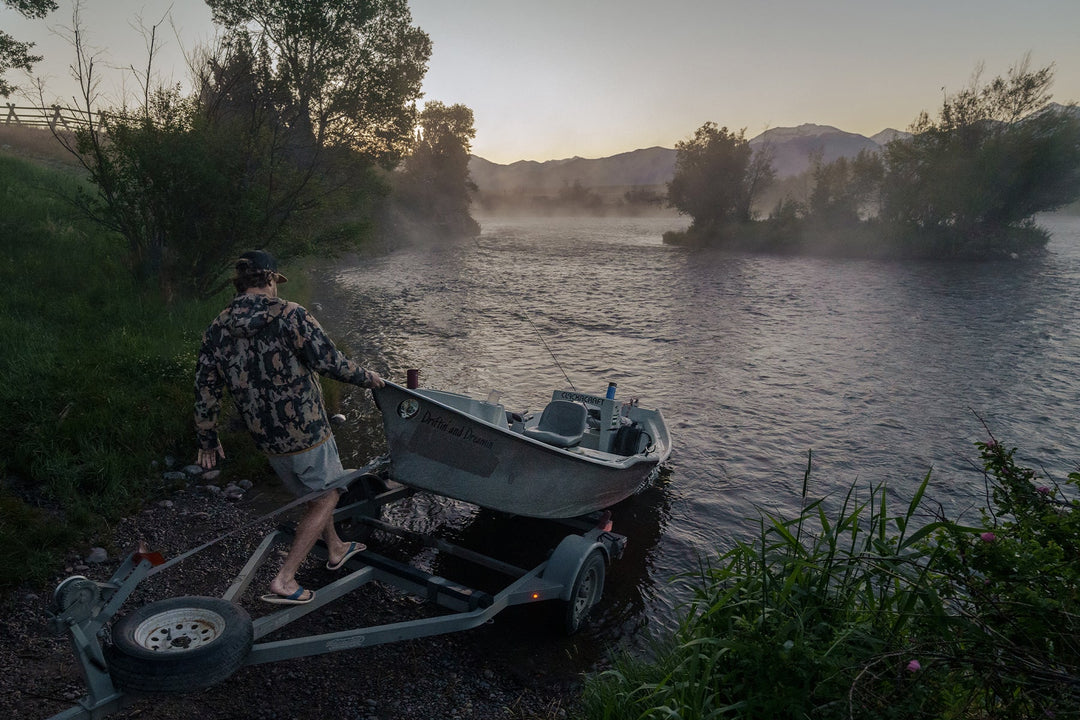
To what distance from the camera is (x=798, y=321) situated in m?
21.8

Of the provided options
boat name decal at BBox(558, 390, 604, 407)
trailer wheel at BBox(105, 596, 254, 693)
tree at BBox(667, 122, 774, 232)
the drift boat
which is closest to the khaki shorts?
the drift boat

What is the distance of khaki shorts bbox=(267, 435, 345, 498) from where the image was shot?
14.2 ft

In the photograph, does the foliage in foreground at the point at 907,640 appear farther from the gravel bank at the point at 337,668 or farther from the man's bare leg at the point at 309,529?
the man's bare leg at the point at 309,529

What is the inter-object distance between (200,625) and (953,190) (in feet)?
163

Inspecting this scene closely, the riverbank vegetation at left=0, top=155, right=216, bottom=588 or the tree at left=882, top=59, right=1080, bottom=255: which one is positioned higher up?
the tree at left=882, top=59, right=1080, bottom=255

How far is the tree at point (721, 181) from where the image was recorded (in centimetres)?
5184

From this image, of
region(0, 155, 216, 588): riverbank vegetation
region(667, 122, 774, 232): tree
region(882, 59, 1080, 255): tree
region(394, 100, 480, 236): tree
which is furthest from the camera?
region(394, 100, 480, 236): tree

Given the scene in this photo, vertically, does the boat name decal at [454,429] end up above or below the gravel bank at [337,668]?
above

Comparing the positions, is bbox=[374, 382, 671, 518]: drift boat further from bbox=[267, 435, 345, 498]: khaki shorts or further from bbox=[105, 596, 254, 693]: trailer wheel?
bbox=[105, 596, 254, 693]: trailer wheel

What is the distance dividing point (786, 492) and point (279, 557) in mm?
7033

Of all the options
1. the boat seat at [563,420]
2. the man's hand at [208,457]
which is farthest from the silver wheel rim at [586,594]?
the man's hand at [208,457]

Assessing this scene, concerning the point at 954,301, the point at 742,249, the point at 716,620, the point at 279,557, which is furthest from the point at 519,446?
the point at 742,249

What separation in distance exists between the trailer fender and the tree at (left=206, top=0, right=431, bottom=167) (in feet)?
46.1

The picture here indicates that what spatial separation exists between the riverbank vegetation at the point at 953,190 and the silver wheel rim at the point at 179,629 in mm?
46600
